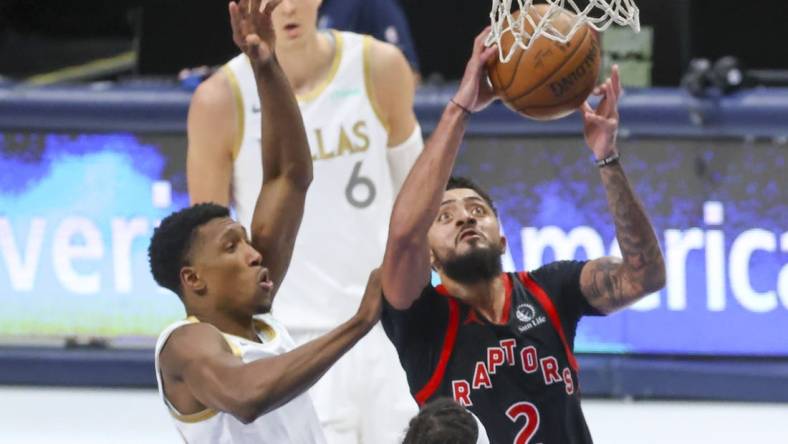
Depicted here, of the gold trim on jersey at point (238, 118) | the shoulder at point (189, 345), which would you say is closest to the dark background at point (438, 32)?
the gold trim on jersey at point (238, 118)

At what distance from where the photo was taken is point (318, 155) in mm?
5582

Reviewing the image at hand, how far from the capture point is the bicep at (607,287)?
4402 mm

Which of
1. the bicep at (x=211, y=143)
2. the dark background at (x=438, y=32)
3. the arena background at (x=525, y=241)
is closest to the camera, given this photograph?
the bicep at (x=211, y=143)

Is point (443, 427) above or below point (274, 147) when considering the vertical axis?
below

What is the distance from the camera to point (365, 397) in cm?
536

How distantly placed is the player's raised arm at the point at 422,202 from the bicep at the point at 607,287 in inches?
20.5

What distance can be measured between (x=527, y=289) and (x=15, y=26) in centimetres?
877

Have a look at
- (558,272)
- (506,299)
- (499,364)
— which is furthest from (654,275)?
(499,364)

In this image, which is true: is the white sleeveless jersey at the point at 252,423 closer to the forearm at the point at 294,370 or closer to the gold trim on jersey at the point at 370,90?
the forearm at the point at 294,370

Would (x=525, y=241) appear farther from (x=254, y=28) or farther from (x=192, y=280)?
(x=192, y=280)

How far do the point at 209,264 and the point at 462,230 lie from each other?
2.32 ft

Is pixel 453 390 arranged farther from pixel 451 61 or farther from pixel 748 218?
pixel 451 61

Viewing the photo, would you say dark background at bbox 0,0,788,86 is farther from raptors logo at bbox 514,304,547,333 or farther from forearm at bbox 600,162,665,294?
raptors logo at bbox 514,304,547,333

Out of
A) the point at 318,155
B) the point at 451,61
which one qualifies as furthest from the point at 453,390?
the point at 451,61
